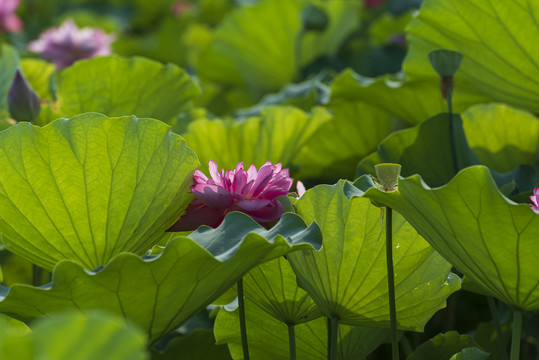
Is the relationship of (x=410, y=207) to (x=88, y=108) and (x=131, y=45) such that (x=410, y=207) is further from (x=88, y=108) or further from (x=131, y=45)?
(x=131, y=45)

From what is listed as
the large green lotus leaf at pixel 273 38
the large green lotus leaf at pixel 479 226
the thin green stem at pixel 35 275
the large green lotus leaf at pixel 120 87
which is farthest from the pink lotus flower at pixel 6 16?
the large green lotus leaf at pixel 479 226

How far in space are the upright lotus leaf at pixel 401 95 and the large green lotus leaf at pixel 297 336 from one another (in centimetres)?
53

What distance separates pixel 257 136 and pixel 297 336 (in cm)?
53

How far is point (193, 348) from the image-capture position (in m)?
1.07

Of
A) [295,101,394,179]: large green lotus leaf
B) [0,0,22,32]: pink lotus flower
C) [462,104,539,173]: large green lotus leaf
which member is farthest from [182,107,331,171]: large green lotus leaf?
[0,0,22,32]: pink lotus flower

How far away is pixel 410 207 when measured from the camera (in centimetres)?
74

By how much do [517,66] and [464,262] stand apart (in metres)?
0.42

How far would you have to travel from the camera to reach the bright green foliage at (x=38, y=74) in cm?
152

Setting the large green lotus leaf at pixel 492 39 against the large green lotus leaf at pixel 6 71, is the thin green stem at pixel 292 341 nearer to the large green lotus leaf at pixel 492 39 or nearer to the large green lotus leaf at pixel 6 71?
the large green lotus leaf at pixel 492 39

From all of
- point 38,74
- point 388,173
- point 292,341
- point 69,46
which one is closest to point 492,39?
point 388,173

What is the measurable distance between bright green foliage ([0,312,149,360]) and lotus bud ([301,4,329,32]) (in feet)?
4.89

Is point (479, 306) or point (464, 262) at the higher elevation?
point (464, 262)

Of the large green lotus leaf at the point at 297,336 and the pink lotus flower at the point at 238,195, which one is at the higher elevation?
the pink lotus flower at the point at 238,195

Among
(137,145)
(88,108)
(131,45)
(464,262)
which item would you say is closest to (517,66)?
(464,262)
